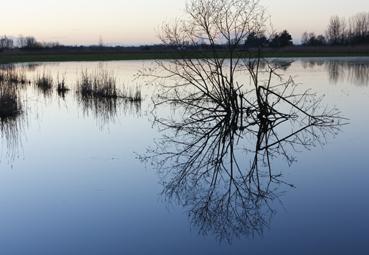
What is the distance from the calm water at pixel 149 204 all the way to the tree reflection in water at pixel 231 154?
5cm

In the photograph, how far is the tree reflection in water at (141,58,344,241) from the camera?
6.26 meters

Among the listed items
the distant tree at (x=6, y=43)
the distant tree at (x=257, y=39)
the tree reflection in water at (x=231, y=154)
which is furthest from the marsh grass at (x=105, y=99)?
the distant tree at (x=6, y=43)

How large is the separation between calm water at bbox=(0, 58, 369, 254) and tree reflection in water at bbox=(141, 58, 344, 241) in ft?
0.16

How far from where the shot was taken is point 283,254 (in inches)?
192

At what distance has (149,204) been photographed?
6594mm

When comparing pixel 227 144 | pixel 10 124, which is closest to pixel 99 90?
pixel 10 124

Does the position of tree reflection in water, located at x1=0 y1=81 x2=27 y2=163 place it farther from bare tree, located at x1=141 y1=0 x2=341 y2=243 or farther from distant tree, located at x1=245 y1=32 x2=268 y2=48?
distant tree, located at x1=245 y1=32 x2=268 y2=48

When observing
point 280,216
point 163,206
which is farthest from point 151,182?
point 280,216

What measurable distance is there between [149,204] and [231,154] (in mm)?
3074

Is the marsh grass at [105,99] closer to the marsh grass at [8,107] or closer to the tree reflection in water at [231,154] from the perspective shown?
the tree reflection in water at [231,154]

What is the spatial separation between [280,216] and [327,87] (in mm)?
15817

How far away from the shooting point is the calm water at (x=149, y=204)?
522 centimetres

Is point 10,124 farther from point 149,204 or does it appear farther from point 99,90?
point 149,204

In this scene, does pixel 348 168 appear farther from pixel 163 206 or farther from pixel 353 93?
pixel 353 93
